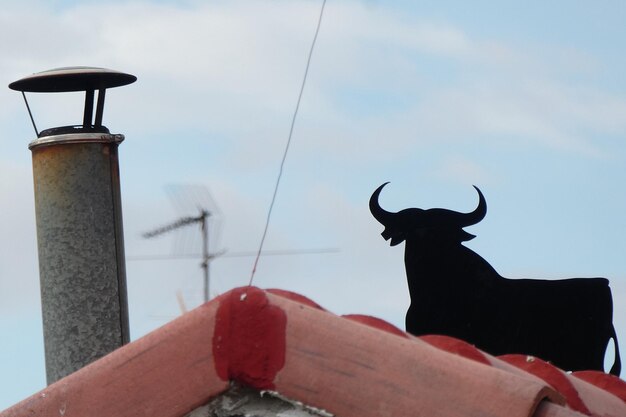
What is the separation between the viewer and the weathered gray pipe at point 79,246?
6469mm

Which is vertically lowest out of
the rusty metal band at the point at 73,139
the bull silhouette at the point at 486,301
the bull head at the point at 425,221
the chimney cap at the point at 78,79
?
the bull silhouette at the point at 486,301

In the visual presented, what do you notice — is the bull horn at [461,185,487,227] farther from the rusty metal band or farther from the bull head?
the rusty metal band

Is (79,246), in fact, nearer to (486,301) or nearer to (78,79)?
(78,79)

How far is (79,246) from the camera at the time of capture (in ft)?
21.4

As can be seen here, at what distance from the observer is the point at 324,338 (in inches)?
120

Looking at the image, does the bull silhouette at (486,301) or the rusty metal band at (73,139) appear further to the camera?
the bull silhouette at (486,301)

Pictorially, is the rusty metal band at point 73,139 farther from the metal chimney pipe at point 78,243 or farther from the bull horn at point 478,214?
the bull horn at point 478,214

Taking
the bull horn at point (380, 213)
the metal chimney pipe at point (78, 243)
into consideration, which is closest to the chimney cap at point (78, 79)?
the metal chimney pipe at point (78, 243)

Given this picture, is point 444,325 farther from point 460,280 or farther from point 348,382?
point 348,382

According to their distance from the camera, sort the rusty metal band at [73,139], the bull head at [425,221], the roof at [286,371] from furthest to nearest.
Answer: the bull head at [425,221]
the rusty metal band at [73,139]
the roof at [286,371]

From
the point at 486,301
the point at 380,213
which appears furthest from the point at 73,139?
the point at 486,301

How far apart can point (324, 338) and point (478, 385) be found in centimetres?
37

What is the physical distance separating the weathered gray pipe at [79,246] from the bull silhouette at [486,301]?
1.68 meters

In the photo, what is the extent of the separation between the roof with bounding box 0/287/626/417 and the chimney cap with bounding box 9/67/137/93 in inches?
149
